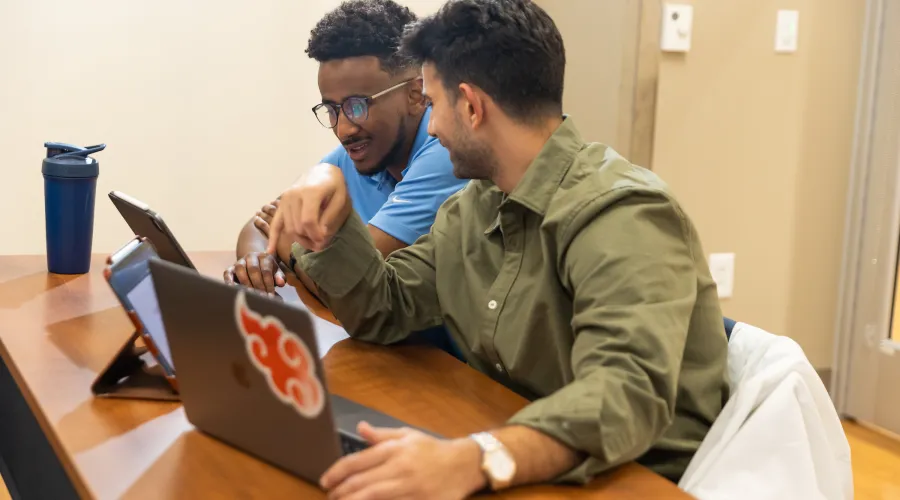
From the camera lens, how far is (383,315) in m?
1.37

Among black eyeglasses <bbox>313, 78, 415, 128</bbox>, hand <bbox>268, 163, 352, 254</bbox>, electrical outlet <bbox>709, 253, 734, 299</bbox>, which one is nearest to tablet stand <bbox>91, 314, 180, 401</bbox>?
hand <bbox>268, 163, 352, 254</bbox>

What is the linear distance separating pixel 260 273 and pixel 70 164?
48 centimetres

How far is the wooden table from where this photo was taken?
89 cm

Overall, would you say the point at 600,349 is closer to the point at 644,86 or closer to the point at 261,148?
the point at 644,86

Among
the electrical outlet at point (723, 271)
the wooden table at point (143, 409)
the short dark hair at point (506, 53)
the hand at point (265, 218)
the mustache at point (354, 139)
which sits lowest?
the electrical outlet at point (723, 271)

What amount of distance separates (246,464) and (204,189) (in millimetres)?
2098

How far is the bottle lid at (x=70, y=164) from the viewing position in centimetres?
172

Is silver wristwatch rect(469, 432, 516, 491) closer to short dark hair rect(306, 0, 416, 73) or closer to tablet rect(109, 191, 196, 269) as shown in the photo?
tablet rect(109, 191, 196, 269)

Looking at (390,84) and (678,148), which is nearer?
(390,84)

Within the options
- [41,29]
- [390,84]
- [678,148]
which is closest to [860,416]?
[678,148]

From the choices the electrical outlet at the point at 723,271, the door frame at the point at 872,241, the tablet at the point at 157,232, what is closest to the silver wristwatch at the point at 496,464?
the tablet at the point at 157,232

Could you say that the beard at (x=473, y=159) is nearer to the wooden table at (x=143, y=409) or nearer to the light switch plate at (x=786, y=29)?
the wooden table at (x=143, y=409)

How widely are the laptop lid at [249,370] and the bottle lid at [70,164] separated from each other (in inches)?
35.0

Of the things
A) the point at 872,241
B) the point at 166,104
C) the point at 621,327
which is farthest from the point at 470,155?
the point at 872,241
